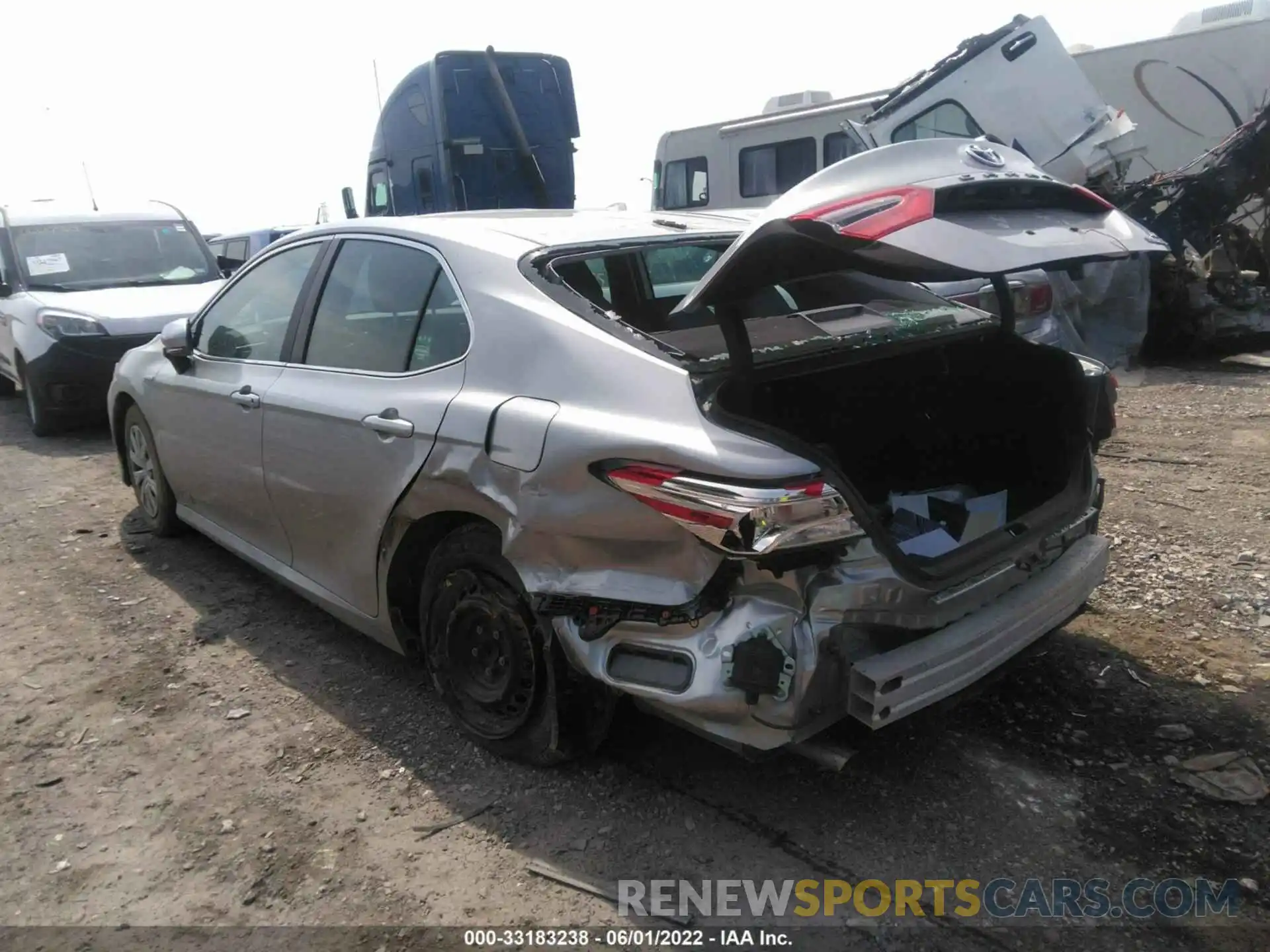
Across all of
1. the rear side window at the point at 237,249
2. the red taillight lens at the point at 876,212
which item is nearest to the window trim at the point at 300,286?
the red taillight lens at the point at 876,212

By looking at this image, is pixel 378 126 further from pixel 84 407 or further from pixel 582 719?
pixel 582 719

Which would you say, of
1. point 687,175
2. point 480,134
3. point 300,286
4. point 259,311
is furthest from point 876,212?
point 687,175

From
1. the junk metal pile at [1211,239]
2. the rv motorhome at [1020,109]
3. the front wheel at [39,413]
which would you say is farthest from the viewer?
the rv motorhome at [1020,109]

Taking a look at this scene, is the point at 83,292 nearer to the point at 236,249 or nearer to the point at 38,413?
the point at 38,413

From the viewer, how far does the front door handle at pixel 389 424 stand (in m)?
3.00

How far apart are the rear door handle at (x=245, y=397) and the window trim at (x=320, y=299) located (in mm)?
195

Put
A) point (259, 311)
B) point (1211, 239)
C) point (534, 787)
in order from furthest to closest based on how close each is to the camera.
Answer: point (1211, 239) < point (259, 311) < point (534, 787)

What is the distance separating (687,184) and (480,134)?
4260mm

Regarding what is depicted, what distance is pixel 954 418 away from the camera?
3.50 m

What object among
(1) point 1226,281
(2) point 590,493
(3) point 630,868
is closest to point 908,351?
(2) point 590,493

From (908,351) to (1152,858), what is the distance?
1559 mm

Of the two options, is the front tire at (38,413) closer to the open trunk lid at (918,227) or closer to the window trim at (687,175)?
the open trunk lid at (918,227)

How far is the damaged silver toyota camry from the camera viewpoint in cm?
229

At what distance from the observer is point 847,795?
2.81 m
